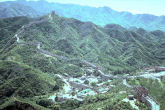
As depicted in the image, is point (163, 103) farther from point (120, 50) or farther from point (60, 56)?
point (120, 50)

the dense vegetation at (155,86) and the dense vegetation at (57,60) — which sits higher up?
the dense vegetation at (155,86)

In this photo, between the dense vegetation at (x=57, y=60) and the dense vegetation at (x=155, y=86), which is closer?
the dense vegetation at (x=155, y=86)

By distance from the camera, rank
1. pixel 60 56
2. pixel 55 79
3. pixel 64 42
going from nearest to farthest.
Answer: pixel 55 79, pixel 60 56, pixel 64 42

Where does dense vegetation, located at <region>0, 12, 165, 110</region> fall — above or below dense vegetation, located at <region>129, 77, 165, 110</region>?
below

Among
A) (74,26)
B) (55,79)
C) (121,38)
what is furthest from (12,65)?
(121,38)

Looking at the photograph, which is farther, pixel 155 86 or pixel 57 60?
pixel 57 60

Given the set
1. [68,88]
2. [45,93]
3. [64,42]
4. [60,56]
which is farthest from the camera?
[64,42]

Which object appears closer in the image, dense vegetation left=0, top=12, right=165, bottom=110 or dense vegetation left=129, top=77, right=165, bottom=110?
dense vegetation left=129, top=77, right=165, bottom=110

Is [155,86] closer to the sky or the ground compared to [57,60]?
closer to the sky
